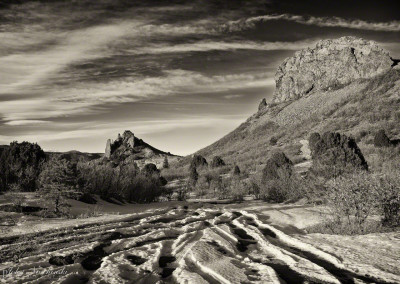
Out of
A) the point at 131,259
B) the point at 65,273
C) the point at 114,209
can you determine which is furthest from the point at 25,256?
the point at 114,209

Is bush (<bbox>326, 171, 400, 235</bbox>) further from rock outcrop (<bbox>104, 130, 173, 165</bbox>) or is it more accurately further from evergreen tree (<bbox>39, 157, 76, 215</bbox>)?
rock outcrop (<bbox>104, 130, 173, 165</bbox>)

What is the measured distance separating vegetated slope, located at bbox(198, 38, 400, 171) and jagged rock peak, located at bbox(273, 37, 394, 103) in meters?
1.77

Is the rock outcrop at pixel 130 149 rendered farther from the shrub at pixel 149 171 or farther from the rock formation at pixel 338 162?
the rock formation at pixel 338 162

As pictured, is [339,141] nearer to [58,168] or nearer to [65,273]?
[58,168]

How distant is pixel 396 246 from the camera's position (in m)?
6.36

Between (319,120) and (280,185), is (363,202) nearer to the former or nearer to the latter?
(280,185)

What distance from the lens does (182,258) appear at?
5914mm

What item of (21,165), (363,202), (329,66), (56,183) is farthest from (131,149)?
(363,202)

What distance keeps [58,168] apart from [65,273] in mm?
8581

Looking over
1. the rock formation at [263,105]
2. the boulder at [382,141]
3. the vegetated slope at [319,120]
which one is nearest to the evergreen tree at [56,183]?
the vegetated slope at [319,120]

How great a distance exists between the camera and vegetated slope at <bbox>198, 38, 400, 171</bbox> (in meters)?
37.6

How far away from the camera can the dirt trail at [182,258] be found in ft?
15.8

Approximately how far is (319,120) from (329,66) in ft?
131

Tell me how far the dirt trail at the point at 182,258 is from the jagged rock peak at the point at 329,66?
255 ft
